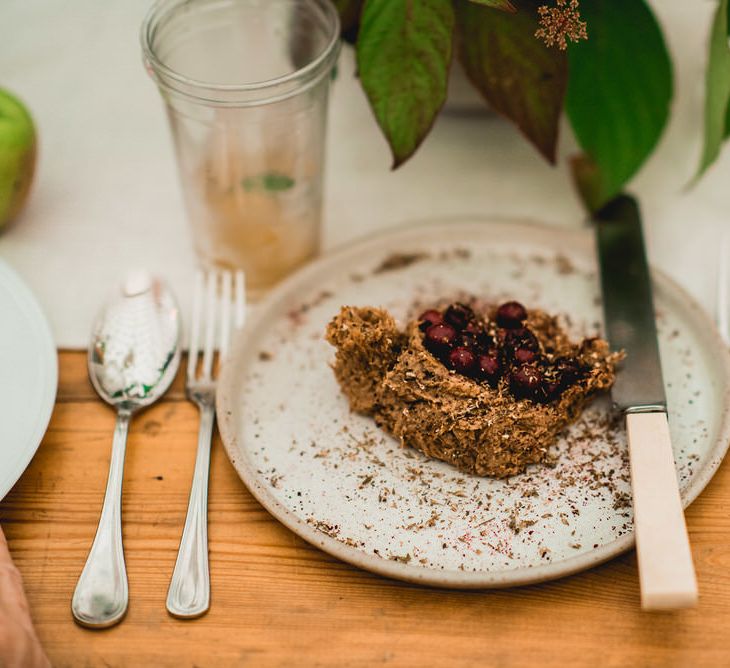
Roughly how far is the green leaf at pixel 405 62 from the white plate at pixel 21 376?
1.41 feet

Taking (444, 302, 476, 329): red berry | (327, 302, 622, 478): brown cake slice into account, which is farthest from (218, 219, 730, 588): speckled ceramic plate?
(444, 302, 476, 329): red berry

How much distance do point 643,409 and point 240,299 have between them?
0.49 m

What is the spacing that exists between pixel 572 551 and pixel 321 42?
64cm

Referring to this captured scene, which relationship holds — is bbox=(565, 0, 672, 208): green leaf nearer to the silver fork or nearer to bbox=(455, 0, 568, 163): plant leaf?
bbox=(455, 0, 568, 163): plant leaf

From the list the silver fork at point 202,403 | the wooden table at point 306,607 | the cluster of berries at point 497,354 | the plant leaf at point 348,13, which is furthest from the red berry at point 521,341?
the plant leaf at point 348,13

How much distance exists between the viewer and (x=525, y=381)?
31.6 inches

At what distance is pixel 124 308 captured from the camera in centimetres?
97

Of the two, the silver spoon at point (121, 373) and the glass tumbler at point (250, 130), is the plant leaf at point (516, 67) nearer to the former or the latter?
the glass tumbler at point (250, 130)

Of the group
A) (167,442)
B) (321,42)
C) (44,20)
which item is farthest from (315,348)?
(44,20)

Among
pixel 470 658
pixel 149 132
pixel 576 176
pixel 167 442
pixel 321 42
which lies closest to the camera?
pixel 470 658

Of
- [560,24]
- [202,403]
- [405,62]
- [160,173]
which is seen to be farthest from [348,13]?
[202,403]

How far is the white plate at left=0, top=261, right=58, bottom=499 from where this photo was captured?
2.59ft

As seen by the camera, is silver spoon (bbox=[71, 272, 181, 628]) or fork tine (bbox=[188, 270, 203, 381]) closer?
silver spoon (bbox=[71, 272, 181, 628])

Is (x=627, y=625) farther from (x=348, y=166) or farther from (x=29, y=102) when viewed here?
(x=29, y=102)
